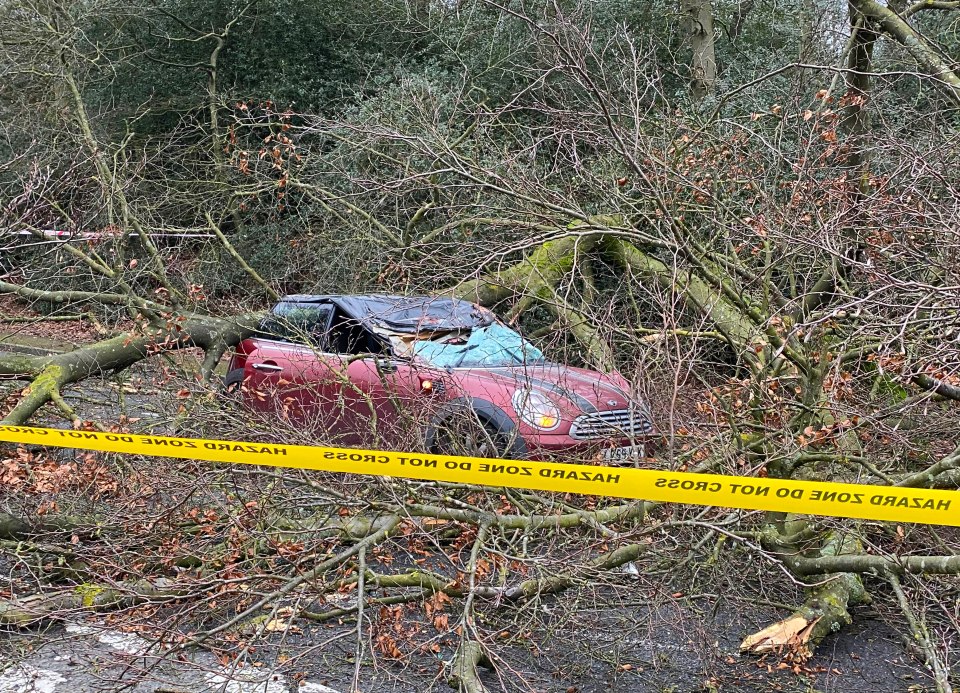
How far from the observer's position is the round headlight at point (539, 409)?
5230 mm

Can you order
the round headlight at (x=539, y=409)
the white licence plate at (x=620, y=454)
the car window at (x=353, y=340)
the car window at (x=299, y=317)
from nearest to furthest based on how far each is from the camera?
the white licence plate at (x=620, y=454) → the round headlight at (x=539, y=409) → the car window at (x=353, y=340) → the car window at (x=299, y=317)

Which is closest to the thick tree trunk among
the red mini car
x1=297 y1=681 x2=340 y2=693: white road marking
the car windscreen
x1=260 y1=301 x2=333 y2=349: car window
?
x1=260 y1=301 x2=333 y2=349: car window

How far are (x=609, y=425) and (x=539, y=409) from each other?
2.32 feet

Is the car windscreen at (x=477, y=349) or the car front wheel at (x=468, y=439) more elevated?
the car front wheel at (x=468, y=439)

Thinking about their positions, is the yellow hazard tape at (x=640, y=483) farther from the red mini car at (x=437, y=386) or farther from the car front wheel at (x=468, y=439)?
the car front wheel at (x=468, y=439)

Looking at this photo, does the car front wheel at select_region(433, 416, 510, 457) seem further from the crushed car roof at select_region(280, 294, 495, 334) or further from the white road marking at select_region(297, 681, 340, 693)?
the white road marking at select_region(297, 681, 340, 693)

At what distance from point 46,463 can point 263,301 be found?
542 cm

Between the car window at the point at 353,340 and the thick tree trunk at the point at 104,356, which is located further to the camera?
the car window at the point at 353,340

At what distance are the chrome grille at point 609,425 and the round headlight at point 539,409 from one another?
17cm

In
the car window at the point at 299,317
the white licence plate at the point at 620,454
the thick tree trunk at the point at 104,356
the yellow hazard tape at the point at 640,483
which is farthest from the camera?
the car window at the point at 299,317

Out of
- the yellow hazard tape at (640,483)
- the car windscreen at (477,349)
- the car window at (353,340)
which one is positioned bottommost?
the car window at (353,340)

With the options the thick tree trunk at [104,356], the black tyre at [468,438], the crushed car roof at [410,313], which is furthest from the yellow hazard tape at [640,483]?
the thick tree trunk at [104,356]

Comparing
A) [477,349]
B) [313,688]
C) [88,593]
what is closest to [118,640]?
[88,593]

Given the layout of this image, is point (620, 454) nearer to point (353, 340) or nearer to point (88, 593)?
point (353, 340)
